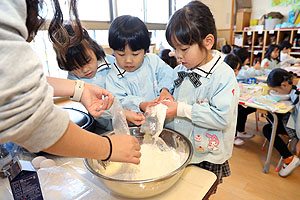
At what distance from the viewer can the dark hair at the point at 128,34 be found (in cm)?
96

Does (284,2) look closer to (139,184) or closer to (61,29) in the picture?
(61,29)

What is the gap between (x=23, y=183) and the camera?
574mm

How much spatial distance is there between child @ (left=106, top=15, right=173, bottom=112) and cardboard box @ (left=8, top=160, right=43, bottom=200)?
1.73 ft

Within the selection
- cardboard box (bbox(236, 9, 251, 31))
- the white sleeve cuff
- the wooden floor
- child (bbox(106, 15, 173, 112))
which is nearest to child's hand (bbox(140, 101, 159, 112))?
child (bbox(106, 15, 173, 112))

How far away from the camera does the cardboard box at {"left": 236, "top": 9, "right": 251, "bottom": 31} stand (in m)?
5.40

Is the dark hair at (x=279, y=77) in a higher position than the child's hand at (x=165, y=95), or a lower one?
lower

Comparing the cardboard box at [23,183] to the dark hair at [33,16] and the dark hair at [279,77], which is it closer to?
the dark hair at [33,16]

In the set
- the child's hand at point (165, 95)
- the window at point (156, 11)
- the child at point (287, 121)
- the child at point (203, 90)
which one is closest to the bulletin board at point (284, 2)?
the window at point (156, 11)

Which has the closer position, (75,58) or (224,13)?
(75,58)

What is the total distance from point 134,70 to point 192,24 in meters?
0.40

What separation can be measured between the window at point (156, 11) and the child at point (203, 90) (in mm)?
3982

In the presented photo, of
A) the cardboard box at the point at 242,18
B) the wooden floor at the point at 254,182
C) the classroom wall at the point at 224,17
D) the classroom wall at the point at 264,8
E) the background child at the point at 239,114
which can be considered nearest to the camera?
the wooden floor at the point at 254,182

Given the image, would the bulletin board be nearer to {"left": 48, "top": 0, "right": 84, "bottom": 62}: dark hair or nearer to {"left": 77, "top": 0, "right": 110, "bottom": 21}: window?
{"left": 77, "top": 0, "right": 110, "bottom": 21}: window

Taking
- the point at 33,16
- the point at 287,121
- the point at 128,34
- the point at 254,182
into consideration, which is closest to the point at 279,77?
the point at 287,121
